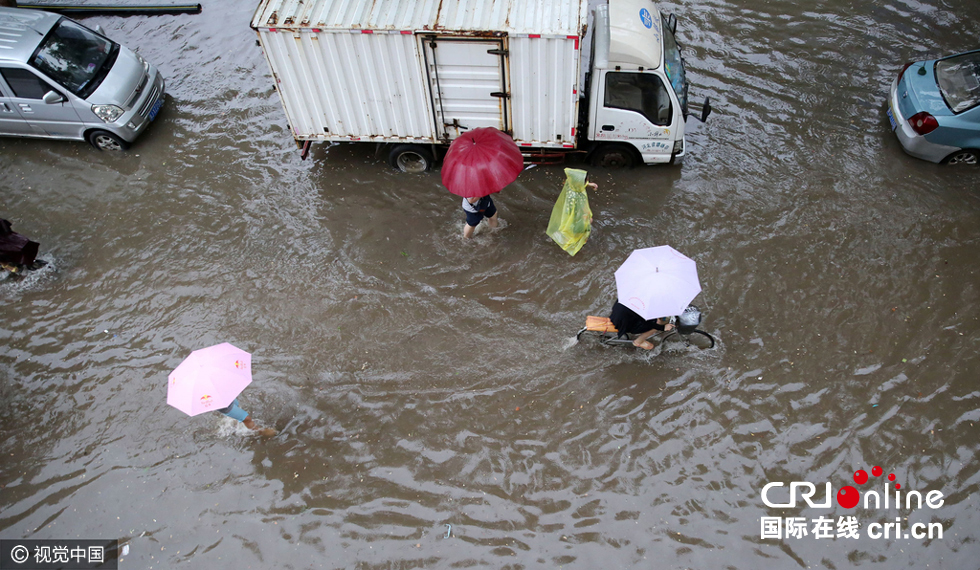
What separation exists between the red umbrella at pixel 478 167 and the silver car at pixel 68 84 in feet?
20.4

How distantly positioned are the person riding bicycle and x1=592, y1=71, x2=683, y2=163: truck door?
3.14 meters

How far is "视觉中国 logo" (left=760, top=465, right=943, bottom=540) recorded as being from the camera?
5.52 m

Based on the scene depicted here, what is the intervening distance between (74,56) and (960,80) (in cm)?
1403

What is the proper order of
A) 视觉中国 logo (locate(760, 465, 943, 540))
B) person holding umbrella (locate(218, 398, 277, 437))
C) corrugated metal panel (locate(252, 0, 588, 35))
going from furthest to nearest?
corrugated metal panel (locate(252, 0, 588, 35))
person holding umbrella (locate(218, 398, 277, 437))
视觉中国 logo (locate(760, 465, 943, 540))

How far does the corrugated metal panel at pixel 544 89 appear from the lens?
23.1ft

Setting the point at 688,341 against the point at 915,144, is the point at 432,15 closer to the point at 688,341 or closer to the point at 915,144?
the point at 688,341

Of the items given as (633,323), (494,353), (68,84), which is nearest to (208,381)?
(494,353)

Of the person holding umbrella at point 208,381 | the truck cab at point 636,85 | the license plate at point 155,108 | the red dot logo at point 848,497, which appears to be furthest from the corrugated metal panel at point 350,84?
the red dot logo at point 848,497

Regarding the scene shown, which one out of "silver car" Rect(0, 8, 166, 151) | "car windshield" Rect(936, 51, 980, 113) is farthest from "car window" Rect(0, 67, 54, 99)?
"car windshield" Rect(936, 51, 980, 113)

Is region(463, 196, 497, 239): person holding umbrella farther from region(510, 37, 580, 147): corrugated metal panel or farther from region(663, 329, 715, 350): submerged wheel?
region(663, 329, 715, 350): submerged wheel

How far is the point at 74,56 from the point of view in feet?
30.0

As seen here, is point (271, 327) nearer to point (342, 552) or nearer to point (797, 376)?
point (342, 552)

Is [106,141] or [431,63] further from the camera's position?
[106,141]

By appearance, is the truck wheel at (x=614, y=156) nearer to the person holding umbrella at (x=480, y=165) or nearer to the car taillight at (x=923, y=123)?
the person holding umbrella at (x=480, y=165)
